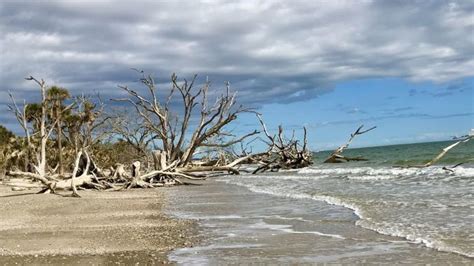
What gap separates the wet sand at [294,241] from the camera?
21.6ft

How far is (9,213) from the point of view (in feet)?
43.0

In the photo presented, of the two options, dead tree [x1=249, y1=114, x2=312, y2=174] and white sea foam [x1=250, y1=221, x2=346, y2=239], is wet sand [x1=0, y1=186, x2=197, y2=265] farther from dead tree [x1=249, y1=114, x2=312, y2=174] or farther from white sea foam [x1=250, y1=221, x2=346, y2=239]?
dead tree [x1=249, y1=114, x2=312, y2=174]

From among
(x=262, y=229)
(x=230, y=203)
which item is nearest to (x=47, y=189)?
(x=230, y=203)

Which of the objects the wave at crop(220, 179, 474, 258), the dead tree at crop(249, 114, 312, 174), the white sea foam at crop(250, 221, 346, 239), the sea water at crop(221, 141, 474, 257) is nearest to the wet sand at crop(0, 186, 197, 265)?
the white sea foam at crop(250, 221, 346, 239)

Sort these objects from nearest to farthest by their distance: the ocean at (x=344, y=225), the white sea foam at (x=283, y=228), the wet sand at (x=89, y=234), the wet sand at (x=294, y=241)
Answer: the wet sand at (x=294, y=241)
the ocean at (x=344, y=225)
the wet sand at (x=89, y=234)
the white sea foam at (x=283, y=228)

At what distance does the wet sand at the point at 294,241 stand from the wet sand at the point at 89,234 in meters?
0.49

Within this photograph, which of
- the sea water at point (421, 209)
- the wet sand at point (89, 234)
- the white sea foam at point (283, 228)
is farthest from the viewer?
the white sea foam at point (283, 228)

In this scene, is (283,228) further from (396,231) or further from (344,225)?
(396,231)

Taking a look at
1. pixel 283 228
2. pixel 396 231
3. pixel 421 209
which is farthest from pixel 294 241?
pixel 421 209

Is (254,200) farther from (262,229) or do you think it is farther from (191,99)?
(191,99)

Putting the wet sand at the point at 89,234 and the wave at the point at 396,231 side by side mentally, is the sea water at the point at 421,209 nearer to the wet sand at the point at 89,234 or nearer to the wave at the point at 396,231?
the wave at the point at 396,231

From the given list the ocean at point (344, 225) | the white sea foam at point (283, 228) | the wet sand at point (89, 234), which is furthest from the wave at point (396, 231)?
the wet sand at point (89, 234)

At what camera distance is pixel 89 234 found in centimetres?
922

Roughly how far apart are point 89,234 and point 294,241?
3644 millimetres
